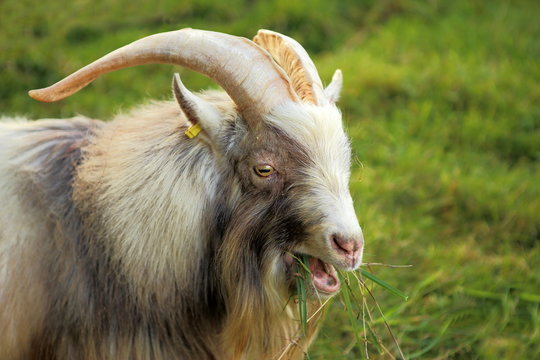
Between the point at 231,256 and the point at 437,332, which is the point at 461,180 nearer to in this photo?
the point at 437,332

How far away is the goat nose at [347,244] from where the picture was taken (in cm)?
276

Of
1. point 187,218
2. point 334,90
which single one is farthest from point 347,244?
point 334,90

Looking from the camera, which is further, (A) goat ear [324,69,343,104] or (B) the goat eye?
(A) goat ear [324,69,343,104]

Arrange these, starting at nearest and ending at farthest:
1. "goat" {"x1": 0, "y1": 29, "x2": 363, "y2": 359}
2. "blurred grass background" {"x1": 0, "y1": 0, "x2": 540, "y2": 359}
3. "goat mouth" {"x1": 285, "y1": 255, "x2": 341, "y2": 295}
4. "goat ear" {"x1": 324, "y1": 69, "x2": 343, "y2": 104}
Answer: "goat" {"x1": 0, "y1": 29, "x2": 363, "y2": 359} → "goat mouth" {"x1": 285, "y1": 255, "x2": 341, "y2": 295} → "goat ear" {"x1": 324, "y1": 69, "x2": 343, "y2": 104} → "blurred grass background" {"x1": 0, "y1": 0, "x2": 540, "y2": 359}

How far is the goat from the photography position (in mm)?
2861

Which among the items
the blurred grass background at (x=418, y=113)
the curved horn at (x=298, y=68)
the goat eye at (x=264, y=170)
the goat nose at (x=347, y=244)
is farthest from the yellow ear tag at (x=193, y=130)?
the blurred grass background at (x=418, y=113)

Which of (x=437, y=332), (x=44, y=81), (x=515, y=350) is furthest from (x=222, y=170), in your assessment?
(x=44, y=81)

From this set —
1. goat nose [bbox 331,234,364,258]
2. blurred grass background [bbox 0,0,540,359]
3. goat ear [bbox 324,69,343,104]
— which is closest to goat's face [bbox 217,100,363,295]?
goat nose [bbox 331,234,364,258]

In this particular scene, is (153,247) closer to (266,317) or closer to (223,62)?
(266,317)

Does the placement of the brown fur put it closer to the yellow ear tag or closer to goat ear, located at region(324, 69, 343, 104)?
the yellow ear tag

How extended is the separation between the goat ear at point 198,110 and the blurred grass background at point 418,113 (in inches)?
37.2

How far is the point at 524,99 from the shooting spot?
6.62 meters

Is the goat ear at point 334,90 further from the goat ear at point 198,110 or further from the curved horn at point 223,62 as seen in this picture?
the goat ear at point 198,110

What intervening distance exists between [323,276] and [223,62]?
1.02m
